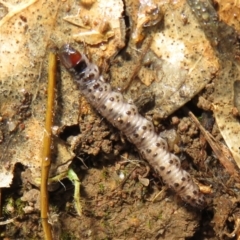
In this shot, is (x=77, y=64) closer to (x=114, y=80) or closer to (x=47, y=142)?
(x=114, y=80)

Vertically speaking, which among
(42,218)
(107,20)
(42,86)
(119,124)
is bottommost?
(42,218)

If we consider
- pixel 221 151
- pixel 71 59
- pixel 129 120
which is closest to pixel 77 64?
pixel 71 59

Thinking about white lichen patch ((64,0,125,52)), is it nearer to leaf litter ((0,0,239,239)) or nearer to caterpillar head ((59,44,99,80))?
leaf litter ((0,0,239,239))

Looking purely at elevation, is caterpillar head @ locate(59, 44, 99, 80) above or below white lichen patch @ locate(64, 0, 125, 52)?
below

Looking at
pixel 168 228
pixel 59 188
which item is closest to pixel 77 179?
pixel 59 188

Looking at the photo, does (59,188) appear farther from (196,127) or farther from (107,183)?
(196,127)

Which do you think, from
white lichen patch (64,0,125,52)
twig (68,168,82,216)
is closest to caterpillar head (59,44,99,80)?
white lichen patch (64,0,125,52)

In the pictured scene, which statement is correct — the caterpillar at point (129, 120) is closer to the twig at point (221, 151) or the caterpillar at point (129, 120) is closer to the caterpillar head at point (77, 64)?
the caterpillar head at point (77, 64)
